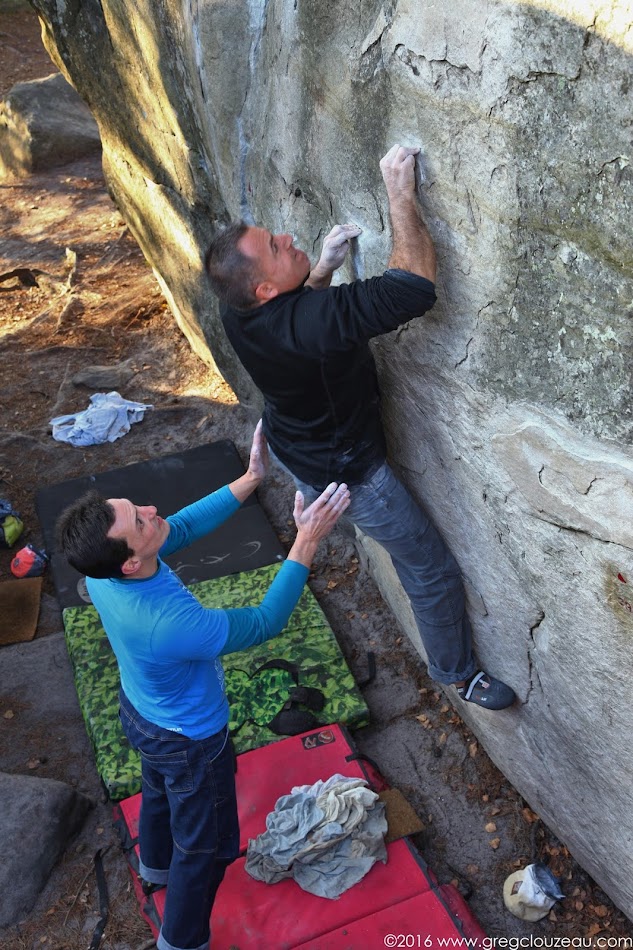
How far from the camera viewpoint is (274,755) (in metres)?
4.07

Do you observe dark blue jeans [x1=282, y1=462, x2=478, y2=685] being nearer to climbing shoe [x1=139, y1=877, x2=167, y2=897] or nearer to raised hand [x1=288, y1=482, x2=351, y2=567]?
raised hand [x1=288, y1=482, x2=351, y2=567]

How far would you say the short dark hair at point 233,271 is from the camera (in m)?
2.95

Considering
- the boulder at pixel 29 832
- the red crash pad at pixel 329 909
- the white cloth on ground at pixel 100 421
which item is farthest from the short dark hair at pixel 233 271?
the white cloth on ground at pixel 100 421

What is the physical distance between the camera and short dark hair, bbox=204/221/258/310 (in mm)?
2951

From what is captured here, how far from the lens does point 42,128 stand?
11117 millimetres

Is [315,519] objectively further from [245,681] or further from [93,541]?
[245,681]

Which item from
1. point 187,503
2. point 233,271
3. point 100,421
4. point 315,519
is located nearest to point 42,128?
point 100,421

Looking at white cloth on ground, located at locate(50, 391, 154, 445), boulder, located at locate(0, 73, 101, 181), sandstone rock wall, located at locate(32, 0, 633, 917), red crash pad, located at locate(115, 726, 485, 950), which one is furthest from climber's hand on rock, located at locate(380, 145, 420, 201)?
boulder, located at locate(0, 73, 101, 181)

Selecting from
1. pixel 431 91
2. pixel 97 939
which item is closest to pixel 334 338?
pixel 431 91

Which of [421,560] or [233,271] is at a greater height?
[233,271]

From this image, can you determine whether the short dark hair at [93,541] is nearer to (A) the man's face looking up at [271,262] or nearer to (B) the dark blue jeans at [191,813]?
(B) the dark blue jeans at [191,813]

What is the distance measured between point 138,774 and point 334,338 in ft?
7.58

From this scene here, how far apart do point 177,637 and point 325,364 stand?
1.04m

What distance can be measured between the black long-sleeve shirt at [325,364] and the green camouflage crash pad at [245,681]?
134cm
